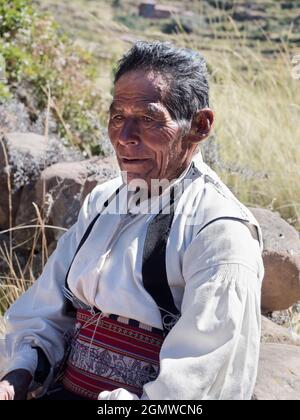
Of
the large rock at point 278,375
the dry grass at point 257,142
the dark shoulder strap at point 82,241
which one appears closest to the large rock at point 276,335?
the large rock at point 278,375

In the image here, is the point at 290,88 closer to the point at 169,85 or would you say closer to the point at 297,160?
the point at 297,160

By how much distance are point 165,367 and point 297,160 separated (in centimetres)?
336

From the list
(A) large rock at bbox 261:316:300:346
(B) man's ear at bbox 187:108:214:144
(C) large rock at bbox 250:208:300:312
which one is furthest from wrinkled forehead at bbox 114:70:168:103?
(C) large rock at bbox 250:208:300:312

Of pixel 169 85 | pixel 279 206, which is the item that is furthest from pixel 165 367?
pixel 279 206

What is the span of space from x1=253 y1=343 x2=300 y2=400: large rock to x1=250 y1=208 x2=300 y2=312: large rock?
1.09 metres

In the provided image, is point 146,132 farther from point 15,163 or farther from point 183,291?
point 15,163

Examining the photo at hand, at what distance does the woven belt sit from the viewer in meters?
2.32

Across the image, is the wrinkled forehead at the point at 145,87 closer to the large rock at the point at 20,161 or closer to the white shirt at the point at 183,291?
the white shirt at the point at 183,291

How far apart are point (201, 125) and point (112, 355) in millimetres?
718

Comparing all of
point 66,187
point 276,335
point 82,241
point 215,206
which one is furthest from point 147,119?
point 66,187

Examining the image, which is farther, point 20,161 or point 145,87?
point 20,161

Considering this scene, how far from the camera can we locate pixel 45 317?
260cm

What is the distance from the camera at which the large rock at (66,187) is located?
4441 mm

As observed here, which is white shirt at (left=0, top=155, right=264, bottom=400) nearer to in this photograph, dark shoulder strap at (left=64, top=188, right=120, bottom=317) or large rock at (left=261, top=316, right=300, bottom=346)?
dark shoulder strap at (left=64, top=188, right=120, bottom=317)
